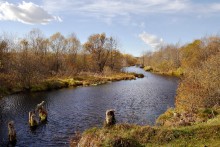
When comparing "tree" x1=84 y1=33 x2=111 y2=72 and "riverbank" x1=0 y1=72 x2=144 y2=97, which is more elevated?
"tree" x1=84 y1=33 x2=111 y2=72

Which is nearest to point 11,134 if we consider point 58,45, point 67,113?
point 67,113

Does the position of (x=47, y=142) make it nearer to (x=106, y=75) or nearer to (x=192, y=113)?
(x=192, y=113)

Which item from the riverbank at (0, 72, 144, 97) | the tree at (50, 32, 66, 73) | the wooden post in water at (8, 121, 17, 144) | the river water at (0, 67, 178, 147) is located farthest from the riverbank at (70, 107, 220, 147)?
the tree at (50, 32, 66, 73)

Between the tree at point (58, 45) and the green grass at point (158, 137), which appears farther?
the tree at point (58, 45)

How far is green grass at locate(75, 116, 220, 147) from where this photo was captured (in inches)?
614

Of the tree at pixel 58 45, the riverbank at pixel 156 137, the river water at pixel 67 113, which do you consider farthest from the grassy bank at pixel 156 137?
the tree at pixel 58 45

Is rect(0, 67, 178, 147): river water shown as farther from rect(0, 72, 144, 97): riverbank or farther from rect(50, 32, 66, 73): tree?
rect(50, 32, 66, 73): tree

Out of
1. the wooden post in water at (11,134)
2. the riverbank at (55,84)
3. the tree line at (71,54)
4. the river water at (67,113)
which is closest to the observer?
the wooden post in water at (11,134)

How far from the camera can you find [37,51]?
9406cm

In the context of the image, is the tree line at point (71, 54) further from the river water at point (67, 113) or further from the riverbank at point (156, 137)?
the riverbank at point (156, 137)

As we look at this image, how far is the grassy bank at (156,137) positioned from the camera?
15602 millimetres

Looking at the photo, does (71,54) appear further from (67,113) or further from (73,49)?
(67,113)

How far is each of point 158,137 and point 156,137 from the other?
0.43 feet

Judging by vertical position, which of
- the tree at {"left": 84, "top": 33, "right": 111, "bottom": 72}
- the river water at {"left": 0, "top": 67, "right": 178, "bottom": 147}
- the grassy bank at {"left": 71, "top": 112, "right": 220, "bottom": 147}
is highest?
the tree at {"left": 84, "top": 33, "right": 111, "bottom": 72}
